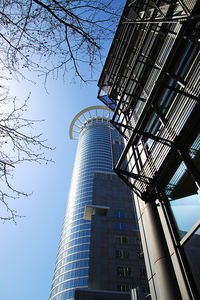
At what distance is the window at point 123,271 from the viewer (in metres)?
56.5

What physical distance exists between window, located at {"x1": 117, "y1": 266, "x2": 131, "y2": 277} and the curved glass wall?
10.4 metres

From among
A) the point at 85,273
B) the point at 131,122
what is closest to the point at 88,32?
the point at 131,122

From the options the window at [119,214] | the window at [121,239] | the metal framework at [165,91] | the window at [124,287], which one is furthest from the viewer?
the window at [119,214]

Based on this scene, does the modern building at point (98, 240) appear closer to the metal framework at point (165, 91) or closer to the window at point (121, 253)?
the window at point (121, 253)

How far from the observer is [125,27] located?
42.0ft

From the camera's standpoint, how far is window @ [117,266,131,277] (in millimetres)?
56531

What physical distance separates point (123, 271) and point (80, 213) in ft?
99.0

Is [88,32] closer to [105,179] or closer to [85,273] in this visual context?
[85,273]

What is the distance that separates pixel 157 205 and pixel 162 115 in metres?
3.62

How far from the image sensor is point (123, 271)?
57281 millimetres

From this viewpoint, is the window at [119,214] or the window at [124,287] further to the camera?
the window at [119,214]

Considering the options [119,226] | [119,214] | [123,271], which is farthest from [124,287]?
[119,214]

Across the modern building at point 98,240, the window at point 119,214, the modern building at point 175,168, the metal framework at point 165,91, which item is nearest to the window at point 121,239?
the modern building at point 98,240

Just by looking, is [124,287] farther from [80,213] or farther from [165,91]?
[165,91]
